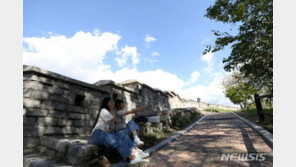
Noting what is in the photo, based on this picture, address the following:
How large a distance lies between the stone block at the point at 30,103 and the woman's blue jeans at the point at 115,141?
2.40 meters

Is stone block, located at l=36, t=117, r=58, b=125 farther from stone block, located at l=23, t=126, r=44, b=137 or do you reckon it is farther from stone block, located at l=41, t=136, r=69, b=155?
stone block, located at l=41, t=136, r=69, b=155

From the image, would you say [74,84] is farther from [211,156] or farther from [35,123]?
[211,156]

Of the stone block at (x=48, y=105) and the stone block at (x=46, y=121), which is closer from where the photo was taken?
the stone block at (x=46, y=121)

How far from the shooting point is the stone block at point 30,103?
4195 millimetres

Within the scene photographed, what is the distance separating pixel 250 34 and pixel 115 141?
672 centimetres

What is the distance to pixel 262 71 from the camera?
719 centimetres

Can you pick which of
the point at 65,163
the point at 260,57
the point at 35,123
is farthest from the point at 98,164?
the point at 260,57

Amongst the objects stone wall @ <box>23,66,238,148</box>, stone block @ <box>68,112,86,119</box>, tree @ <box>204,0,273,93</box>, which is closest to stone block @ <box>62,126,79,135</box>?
stone wall @ <box>23,66,238,148</box>

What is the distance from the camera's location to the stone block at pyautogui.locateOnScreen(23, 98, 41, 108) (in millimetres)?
4195

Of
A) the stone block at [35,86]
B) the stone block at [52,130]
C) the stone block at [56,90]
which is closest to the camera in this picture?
the stone block at [35,86]

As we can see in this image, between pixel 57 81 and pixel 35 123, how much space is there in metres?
1.41

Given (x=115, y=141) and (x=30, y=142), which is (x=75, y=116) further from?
(x=115, y=141)

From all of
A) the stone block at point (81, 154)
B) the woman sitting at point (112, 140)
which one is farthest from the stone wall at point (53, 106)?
the woman sitting at point (112, 140)

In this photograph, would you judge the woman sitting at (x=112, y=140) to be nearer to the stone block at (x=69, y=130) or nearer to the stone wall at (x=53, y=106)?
the stone wall at (x=53, y=106)
